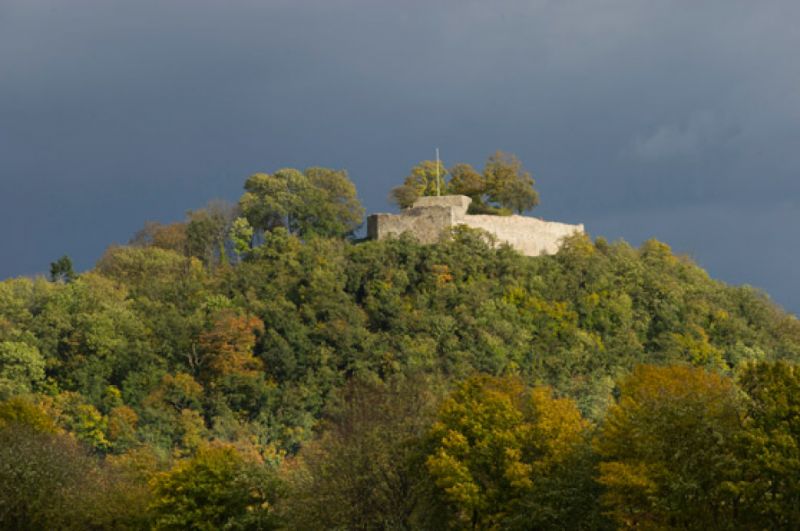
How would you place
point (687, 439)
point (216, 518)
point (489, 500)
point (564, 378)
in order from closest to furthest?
point (687, 439) < point (489, 500) < point (216, 518) < point (564, 378)

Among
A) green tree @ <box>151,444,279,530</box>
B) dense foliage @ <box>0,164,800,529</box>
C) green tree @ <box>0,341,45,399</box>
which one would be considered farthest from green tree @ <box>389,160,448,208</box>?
green tree @ <box>151,444,279,530</box>

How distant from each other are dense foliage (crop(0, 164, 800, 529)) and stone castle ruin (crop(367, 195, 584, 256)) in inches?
51.5

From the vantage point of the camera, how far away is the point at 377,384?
81250 mm

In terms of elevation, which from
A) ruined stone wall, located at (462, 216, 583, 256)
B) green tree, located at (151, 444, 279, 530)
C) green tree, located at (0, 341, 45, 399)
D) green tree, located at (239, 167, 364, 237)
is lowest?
green tree, located at (151, 444, 279, 530)

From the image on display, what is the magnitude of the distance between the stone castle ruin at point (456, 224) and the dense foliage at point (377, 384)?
1307mm

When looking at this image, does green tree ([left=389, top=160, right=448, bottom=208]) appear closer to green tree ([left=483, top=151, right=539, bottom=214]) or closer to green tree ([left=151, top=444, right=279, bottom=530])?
green tree ([left=483, top=151, right=539, bottom=214])

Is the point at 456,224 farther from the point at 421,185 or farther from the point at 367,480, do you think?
the point at 367,480

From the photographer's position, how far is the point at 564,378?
91875mm

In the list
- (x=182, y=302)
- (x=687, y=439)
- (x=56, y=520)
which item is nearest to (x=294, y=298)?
(x=182, y=302)

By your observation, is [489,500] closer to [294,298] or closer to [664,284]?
[294,298]

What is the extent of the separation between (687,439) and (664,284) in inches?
2360

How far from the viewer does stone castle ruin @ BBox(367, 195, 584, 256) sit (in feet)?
329

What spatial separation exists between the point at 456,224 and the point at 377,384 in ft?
72.7

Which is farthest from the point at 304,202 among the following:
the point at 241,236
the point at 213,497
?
the point at 213,497
